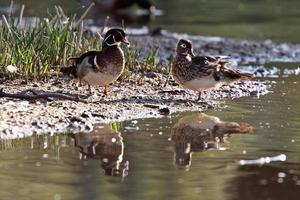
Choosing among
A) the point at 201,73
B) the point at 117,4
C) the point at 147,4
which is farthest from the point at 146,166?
the point at 117,4

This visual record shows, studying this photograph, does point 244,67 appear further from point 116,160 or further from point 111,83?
point 116,160

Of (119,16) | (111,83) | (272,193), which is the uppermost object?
(119,16)

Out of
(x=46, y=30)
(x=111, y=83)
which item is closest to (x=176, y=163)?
(x=111, y=83)

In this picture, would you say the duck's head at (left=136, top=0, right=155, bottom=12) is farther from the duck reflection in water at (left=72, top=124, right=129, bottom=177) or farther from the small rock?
the duck reflection in water at (left=72, top=124, right=129, bottom=177)

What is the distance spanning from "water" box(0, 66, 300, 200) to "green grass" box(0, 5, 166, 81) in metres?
2.12

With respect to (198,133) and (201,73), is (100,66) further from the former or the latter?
(198,133)

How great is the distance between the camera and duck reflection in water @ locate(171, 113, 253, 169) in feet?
25.4

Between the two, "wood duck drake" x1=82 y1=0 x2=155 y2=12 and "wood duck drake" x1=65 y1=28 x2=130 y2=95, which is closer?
"wood duck drake" x1=65 y1=28 x2=130 y2=95

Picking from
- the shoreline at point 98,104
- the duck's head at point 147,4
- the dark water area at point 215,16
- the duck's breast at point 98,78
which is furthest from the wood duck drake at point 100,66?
the duck's head at point 147,4

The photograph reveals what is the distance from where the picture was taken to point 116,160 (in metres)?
7.41

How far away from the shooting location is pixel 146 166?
7.18 meters

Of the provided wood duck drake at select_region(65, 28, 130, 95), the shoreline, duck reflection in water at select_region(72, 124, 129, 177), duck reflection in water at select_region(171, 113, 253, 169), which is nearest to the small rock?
the shoreline

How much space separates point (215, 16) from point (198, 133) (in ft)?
Result: 46.5

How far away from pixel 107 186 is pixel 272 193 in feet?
3.58
